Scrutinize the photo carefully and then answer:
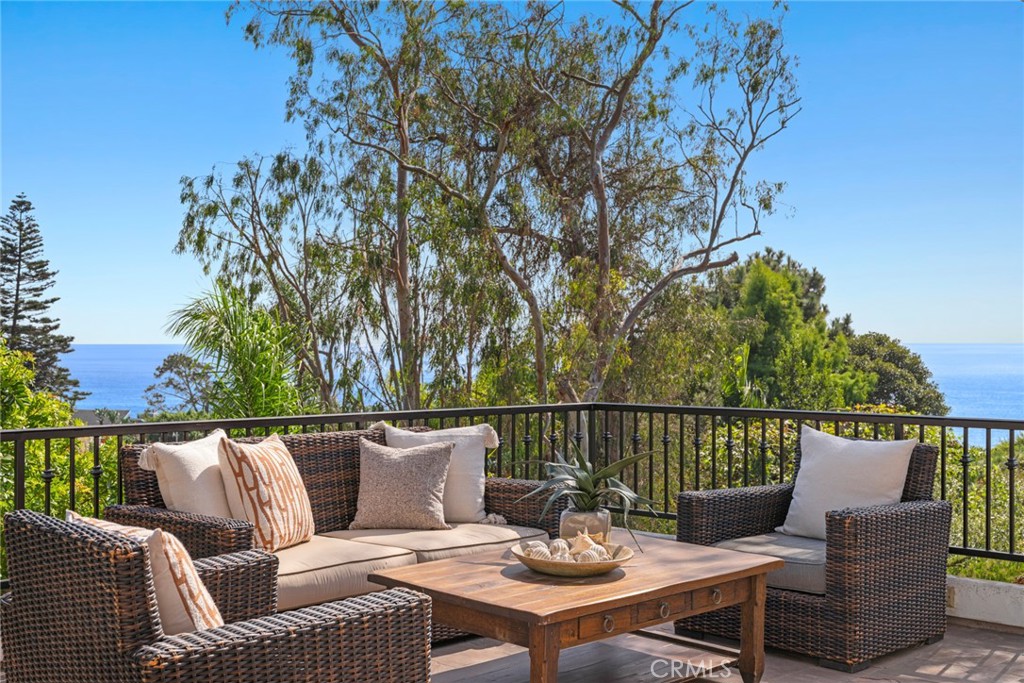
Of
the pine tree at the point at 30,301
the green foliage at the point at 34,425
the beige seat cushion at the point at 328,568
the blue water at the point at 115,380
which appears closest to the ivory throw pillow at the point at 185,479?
the beige seat cushion at the point at 328,568

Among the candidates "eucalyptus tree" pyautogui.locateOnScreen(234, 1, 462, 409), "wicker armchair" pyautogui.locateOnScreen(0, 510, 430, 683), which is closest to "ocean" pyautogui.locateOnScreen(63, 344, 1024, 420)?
"eucalyptus tree" pyautogui.locateOnScreen(234, 1, 462, 409)

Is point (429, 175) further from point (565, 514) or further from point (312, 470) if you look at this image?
point (565, 514)

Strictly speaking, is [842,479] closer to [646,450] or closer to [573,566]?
[573,566]

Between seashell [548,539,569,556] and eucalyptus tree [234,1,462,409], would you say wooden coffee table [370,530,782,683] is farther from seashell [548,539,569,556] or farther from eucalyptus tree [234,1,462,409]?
eucalyptus tree [234,1,462,409]

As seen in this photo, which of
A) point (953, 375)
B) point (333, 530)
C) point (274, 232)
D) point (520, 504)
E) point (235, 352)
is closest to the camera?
point (333, 530)

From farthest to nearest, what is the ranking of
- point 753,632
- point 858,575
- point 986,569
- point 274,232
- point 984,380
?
point 984,380
point 274,232
point 986,569
point 858,575
point 753,632

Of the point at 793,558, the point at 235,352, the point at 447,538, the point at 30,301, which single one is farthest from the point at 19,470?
the point at 30,301

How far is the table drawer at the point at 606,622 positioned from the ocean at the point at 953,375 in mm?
21675

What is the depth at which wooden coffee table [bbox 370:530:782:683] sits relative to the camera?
2.79 m

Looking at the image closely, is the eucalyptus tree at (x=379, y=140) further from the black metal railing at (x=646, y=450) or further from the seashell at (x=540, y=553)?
the seashell at (x=540, y=553)

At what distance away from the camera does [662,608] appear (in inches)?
121

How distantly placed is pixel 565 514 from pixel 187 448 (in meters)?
1.44

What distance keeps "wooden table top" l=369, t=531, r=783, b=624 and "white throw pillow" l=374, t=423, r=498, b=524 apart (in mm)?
830

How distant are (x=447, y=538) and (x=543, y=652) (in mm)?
1358
